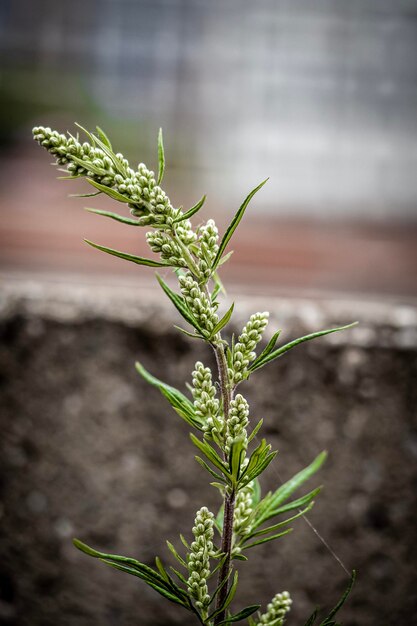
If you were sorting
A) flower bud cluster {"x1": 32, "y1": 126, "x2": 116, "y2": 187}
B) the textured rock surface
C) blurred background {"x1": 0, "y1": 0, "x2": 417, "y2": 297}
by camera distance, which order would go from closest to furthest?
flower bud cluster {"x1": 32, "y1": 126, "x2": 116, "y2": 187}
the textured rock surface
blurred background {"x1": 0, "y1": 0, "x2": 417, "y2": 297}

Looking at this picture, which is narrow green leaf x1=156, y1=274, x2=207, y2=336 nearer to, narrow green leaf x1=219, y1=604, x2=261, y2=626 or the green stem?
the green stem

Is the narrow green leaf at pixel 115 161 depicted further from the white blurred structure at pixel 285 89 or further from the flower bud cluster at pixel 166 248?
the white blurred structure at pixel 285 89

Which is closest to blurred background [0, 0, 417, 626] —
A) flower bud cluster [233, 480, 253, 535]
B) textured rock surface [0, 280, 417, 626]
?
textured rock surface [0, 280, 417, 626]

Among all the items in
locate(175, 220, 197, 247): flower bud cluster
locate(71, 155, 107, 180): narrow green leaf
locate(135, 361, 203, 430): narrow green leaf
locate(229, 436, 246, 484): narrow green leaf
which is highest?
locate(71, 155, 107, 180): narrow green leaf

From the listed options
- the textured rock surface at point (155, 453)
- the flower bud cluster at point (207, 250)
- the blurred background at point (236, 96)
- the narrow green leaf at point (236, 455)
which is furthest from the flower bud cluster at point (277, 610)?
the blurred background at point (236, 96)

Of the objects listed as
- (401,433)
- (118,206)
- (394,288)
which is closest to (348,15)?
(118,206)

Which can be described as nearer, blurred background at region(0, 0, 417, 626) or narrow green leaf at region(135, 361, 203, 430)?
narrow green leaf at region(135, 361, 203, 430)

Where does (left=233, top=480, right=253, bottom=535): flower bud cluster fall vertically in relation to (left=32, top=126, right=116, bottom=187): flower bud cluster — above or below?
below
